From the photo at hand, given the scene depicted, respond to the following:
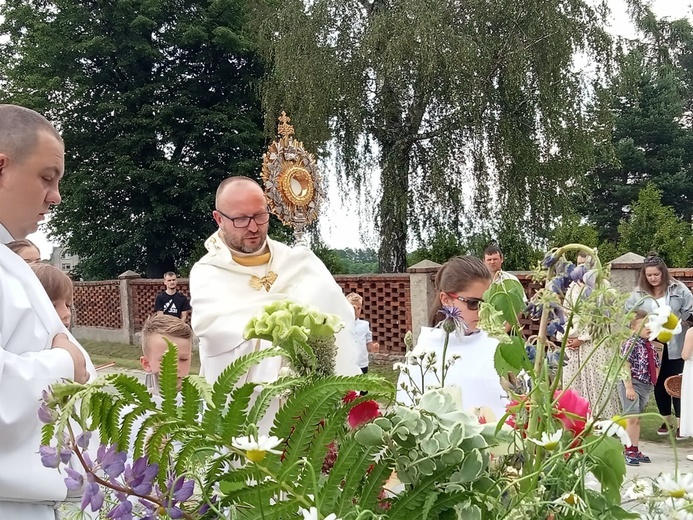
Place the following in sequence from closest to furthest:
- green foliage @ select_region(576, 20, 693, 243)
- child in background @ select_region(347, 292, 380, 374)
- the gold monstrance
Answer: the gold monstrance → child in background @ select_region(347, 292, 380, 374) → green foliage @ select_region(576, 20, 693, 243)

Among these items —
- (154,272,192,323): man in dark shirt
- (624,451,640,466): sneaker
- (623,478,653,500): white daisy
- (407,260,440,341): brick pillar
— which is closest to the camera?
(623,478,653,500): white daisy

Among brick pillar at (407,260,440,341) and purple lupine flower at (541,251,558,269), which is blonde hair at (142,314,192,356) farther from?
brick pillar at (407,260,440,341)

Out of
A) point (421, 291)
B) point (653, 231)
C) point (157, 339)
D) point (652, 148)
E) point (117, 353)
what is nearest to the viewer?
point (157, 339)

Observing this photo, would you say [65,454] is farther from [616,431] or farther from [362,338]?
[362,338]

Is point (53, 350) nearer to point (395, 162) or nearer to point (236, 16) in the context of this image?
point (395, 162)

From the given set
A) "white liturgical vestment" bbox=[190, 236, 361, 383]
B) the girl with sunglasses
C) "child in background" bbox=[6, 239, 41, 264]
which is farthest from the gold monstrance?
the girl with sunglasses

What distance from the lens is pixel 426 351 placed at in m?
1.21

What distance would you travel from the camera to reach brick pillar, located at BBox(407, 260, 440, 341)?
12.0m

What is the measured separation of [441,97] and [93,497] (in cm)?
1559

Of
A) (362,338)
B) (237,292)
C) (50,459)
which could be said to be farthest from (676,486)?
(362,338)

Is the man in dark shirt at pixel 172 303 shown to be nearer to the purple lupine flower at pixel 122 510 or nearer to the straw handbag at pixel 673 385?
the straw handbag at pixel 673 385

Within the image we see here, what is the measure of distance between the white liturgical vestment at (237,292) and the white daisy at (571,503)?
2640mm

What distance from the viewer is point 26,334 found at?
1.73 metres

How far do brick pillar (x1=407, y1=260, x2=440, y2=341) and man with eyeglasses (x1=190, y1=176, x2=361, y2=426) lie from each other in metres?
8.09
